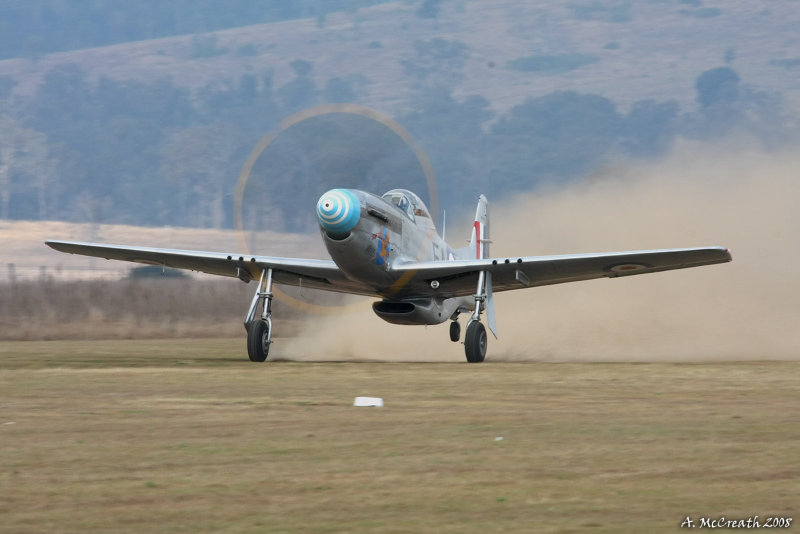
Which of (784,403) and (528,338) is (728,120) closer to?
(528,338)

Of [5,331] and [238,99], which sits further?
[238,99]

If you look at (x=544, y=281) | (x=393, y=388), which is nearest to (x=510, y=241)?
(x=544, y=281)

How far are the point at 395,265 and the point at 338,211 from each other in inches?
96.7

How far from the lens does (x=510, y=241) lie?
3781 centimetres

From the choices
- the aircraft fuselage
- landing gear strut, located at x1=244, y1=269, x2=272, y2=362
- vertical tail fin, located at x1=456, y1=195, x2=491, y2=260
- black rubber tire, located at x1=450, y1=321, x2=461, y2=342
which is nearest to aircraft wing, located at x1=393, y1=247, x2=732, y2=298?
the aircraft fuselage

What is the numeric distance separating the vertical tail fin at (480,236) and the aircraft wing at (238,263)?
6.14 meters

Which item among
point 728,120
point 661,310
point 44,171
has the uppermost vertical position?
point 728,120

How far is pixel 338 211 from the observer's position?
1970 centimetres

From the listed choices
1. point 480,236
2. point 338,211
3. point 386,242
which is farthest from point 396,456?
point 480,236

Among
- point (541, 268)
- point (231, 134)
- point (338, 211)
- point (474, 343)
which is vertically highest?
point (231, 134)

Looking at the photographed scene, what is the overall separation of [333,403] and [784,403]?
4.53 m

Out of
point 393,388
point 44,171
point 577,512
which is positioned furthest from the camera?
point 44,171

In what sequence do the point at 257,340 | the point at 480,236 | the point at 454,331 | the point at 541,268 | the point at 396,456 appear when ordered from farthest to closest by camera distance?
the point at 480,236 < the point at 454,331 < the point at 541,268 < the point at 257,340 < the point at 396,456

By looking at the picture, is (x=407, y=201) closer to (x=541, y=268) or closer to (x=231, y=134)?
(x=541, y=268)
